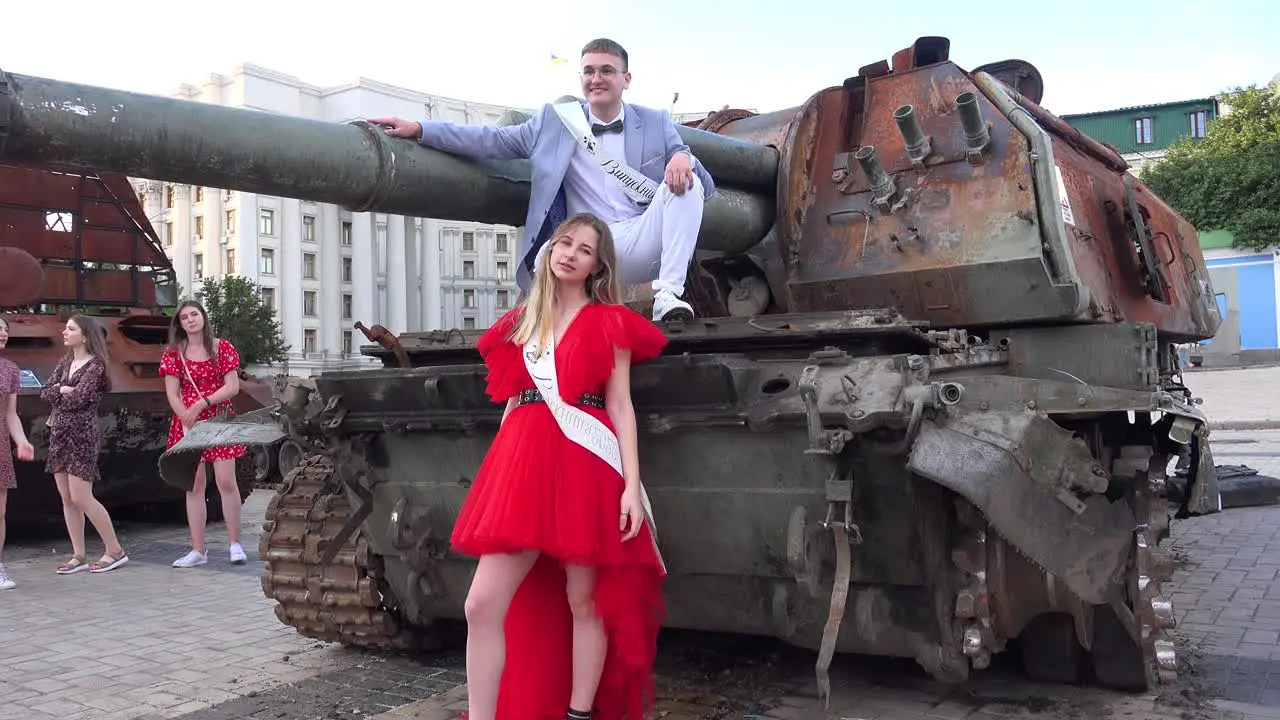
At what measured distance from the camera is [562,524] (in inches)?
133

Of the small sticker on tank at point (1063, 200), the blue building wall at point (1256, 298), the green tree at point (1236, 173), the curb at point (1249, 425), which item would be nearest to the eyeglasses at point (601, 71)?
the small sticker on tank at point (1063, 200)

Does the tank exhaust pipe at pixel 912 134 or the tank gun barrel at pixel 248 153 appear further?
the tank exhaust pipe at pixel 912 134

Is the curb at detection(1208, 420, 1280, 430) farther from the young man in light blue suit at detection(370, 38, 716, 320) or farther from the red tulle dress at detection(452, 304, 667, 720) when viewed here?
the red tulle dress at detection(452, 304, 667, 720)

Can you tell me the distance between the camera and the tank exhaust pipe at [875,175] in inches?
194

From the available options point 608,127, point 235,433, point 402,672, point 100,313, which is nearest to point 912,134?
point 608,127

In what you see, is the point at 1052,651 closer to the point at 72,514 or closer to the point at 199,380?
the point at 199,380

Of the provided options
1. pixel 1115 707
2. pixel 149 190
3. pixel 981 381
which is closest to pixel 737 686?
pixel 1115 707

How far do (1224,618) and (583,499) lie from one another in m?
3.70

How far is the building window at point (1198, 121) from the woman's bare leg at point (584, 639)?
44.9 m

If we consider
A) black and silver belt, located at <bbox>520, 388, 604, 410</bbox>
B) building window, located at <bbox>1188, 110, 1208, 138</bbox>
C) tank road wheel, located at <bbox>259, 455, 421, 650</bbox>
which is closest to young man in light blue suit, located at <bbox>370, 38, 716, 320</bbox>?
black and silver belt, located at <bbox>520, 388, 604, 410</bbox>

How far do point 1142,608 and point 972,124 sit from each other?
197cm

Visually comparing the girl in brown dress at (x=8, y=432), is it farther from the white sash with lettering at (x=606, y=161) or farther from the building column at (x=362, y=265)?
the building column at (x=362, y=265)

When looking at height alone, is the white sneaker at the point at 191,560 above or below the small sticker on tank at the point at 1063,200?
below

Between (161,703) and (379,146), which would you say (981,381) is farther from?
(161,703)
